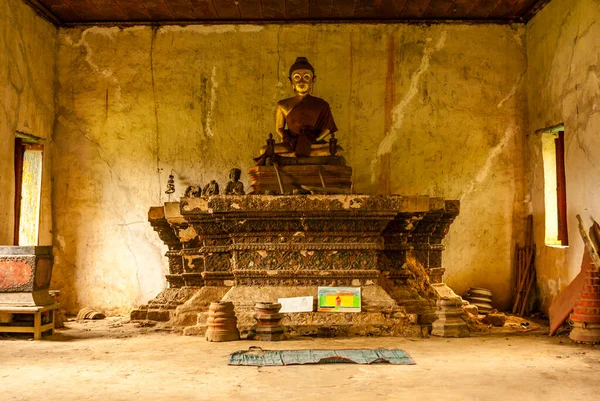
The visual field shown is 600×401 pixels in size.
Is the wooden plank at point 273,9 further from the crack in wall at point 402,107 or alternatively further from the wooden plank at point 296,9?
the crack in wall at point 402,107

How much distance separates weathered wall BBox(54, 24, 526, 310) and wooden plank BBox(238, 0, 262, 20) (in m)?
0.18

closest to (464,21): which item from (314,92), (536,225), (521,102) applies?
(521,102)

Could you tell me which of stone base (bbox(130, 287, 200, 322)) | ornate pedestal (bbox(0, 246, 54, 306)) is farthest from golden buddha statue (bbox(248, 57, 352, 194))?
ornate pedestal (bbox(0, 246, 54, 306))

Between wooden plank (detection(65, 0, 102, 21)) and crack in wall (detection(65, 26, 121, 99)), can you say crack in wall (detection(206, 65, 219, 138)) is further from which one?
wooden plank (detection(65, 0, 102, 21))

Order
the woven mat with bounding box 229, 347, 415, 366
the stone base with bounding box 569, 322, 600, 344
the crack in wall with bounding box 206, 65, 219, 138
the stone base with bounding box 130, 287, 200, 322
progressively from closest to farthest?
1. the woven mat with bounding box 229, 347, 415, 366
2. the stone base with bounding box 569, 322, 600, 344
3. the stone base with bounding box 130, 287, 200, 322
4. the crack in wall with bounding box 206, 65, 219, 138

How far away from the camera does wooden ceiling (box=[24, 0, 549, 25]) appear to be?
7129mm

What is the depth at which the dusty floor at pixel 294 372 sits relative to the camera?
125 inches

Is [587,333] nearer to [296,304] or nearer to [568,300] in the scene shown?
[568,300]

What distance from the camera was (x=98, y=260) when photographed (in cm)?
739

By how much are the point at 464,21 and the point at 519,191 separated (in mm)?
2068

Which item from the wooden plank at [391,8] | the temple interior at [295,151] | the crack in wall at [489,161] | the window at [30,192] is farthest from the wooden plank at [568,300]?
the window at [30,192]

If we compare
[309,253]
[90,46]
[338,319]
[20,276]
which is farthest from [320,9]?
[20,276]

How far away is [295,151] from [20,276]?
2.81 metres

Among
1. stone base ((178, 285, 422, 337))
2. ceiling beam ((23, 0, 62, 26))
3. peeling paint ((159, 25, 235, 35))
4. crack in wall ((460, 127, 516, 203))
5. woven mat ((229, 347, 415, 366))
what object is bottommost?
woven mat ((229, 347, 415, 366))
